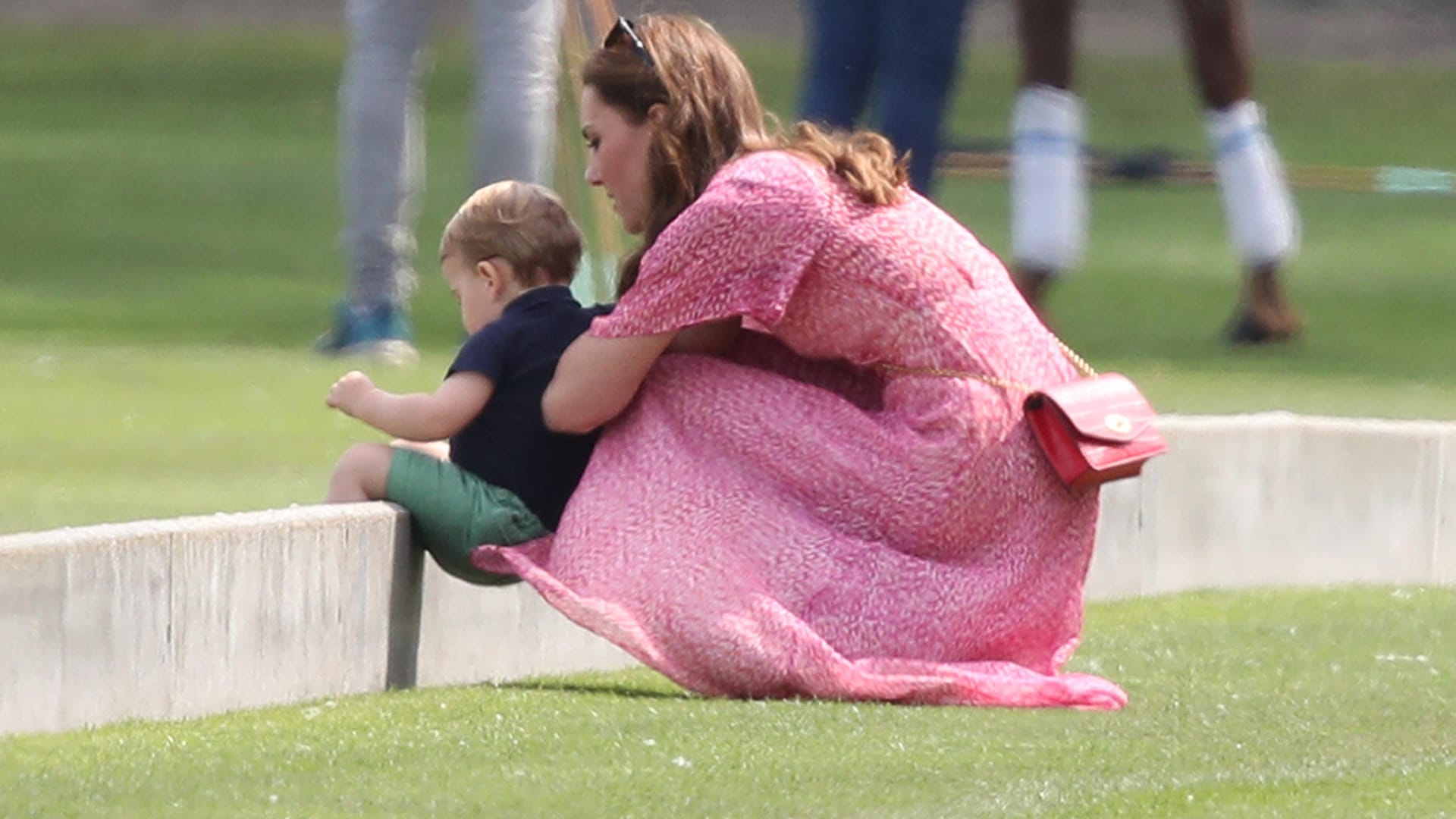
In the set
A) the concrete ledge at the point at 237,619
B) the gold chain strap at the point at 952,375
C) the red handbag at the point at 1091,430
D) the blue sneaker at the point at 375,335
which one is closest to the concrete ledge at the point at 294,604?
the concrete ledge at the point at 237,619

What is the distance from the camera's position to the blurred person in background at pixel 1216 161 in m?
8.31

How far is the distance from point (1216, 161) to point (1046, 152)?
88 centimetres

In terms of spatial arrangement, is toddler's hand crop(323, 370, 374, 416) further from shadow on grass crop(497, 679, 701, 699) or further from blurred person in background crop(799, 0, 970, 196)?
blurred person in background crop(799, 0, 970, 196)

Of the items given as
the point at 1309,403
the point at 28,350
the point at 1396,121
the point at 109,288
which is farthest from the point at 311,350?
the point at 1396,121

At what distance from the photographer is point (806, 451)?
4820 millimetres

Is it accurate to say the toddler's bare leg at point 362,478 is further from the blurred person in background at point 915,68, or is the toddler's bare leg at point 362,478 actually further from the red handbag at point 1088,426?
the blurred person in background at point 915,68

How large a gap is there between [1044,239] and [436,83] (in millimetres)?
8924

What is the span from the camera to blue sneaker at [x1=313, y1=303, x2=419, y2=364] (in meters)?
7.50

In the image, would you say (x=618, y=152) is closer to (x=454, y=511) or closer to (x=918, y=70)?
(x=454, y=511)

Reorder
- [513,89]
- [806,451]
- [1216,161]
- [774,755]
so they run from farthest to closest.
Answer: [1216,161]
[513,89]
[806,451]
[774,755]

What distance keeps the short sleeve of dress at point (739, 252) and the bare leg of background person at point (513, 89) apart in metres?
2.54

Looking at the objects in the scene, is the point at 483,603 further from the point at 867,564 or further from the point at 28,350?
the point at 28,350

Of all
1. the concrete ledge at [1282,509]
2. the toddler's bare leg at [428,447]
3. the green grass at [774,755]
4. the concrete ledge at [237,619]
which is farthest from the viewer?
the concrete ledge at [1282,509]

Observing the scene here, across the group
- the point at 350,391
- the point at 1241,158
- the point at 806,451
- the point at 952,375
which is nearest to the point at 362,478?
the point at 350,391
